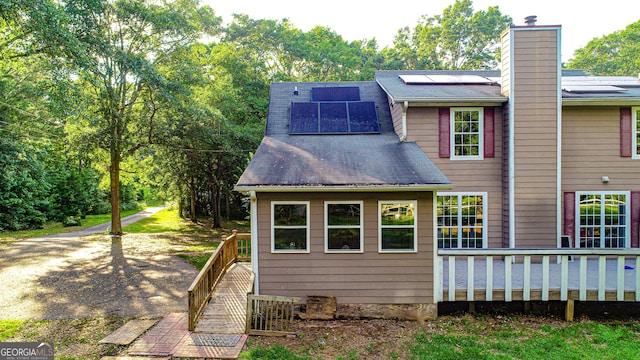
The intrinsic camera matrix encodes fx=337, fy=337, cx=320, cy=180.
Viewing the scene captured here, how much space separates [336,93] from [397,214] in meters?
6.04

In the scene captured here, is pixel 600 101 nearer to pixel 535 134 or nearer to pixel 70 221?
pixel 535 134

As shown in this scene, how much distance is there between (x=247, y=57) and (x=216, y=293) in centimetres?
2074

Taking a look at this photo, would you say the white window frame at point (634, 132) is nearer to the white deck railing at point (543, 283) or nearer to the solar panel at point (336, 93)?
the white deck railing at point (543, 283)

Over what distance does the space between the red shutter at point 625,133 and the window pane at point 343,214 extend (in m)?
7.97

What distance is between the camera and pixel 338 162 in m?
8.09

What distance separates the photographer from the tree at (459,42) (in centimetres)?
2909

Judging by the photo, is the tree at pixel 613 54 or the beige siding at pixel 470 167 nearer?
the beige siding at pixel 470 167

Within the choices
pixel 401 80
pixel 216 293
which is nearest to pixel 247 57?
pixel 401 80

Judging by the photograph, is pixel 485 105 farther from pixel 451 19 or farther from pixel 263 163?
pixel 451 19

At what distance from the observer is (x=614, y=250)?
7.04m

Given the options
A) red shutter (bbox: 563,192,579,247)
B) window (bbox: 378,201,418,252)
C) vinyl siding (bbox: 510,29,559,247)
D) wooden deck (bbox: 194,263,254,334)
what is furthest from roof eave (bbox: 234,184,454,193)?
red shutter (bbox: 563,192,579,247)

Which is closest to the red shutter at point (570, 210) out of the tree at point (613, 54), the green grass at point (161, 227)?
the green grass at point (161, 227)

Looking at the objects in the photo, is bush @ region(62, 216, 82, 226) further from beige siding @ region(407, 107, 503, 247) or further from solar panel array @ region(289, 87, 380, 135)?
beige siding @ region(407, 107, 503, 247)

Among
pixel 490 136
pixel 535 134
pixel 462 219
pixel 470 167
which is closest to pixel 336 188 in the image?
pixel 462 219
